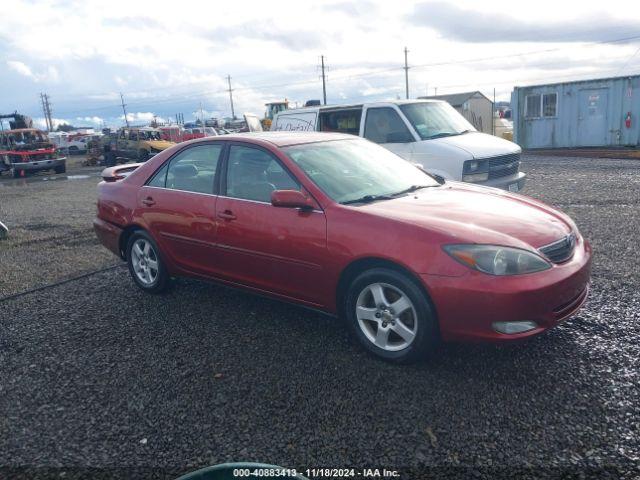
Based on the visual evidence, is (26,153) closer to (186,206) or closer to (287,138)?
(186,206)

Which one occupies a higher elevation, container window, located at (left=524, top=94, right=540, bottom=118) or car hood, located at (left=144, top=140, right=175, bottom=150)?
container window, located at (left=524, top=94, right=540, bottom=118)

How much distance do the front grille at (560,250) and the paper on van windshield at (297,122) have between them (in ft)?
21.4

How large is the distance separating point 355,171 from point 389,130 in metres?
4.70

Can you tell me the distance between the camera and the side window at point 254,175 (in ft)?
14.2

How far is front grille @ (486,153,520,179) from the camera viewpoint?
8117mm

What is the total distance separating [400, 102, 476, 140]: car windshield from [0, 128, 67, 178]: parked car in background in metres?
20.8

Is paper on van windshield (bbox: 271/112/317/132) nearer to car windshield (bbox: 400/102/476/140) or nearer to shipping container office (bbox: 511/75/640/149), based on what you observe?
car windshield (bbox: 400/102/476/140)

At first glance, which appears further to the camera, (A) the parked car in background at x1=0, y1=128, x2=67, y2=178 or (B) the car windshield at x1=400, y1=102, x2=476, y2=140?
(A) the parked car in background at x1=0, y1=128, x2=67, y2=178

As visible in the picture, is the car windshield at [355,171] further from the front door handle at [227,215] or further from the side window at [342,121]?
the side window at [342,121]

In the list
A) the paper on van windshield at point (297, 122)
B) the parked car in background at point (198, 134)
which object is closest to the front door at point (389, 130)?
the paper on van windshield at point (297, 122)

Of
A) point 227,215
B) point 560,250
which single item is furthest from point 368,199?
point 560,250

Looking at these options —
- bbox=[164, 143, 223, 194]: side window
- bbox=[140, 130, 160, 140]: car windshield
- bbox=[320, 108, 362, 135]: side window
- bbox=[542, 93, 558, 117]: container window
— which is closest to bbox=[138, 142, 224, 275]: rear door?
bbox=[164, 143, 223, 194]: side window

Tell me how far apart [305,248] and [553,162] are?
1514 centimetres

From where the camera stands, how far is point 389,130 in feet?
29.5
